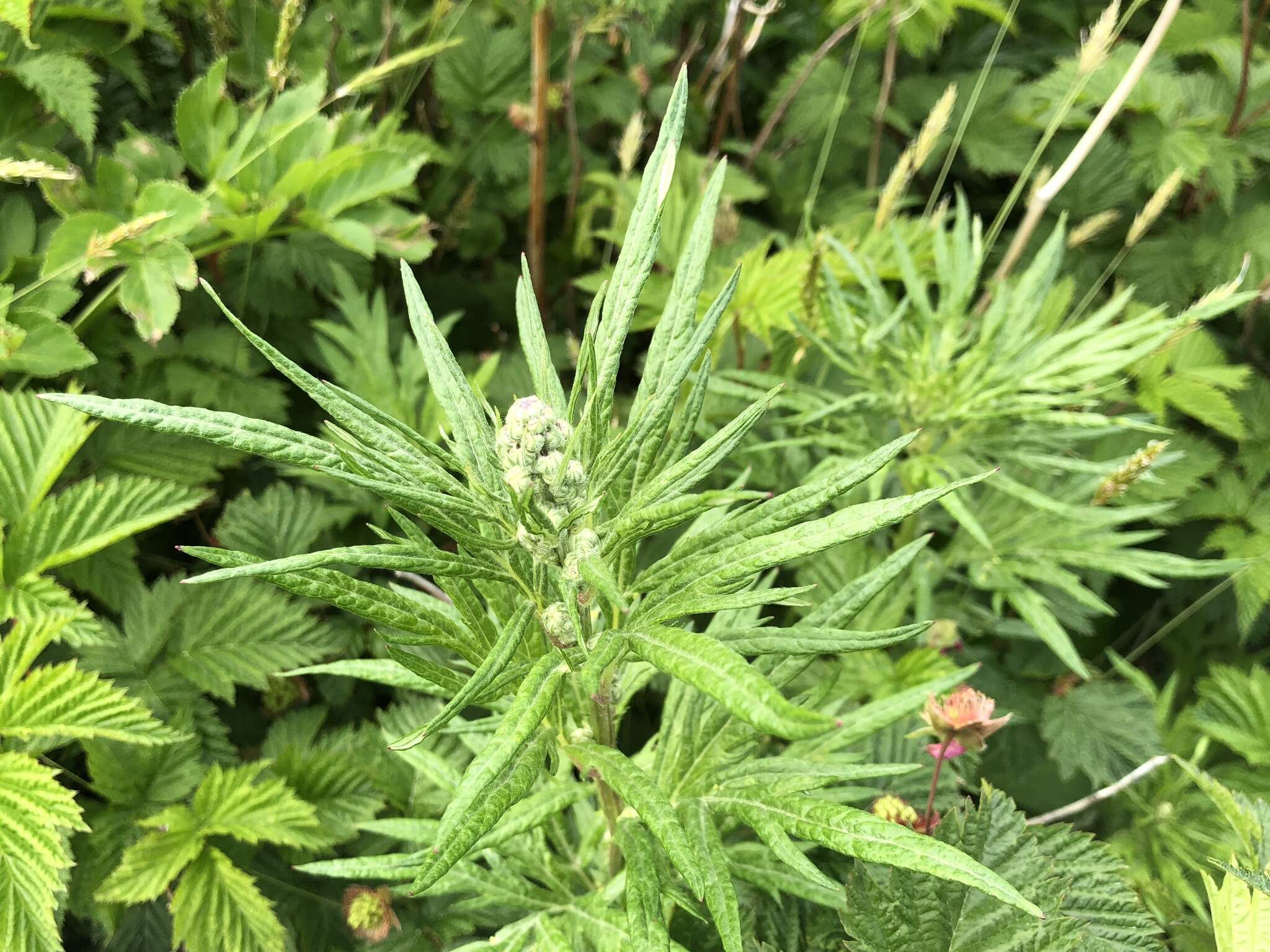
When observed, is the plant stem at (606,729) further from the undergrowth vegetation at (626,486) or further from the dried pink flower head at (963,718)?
the dried pink flower head at (963,718)

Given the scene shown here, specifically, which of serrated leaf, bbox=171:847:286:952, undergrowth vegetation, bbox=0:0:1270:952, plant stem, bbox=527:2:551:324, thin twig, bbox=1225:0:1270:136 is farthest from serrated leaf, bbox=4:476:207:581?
thin twig, bbox=1225:0:1270:136

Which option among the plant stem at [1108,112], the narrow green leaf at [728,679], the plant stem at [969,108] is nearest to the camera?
the narrow green leaf at [728,679]

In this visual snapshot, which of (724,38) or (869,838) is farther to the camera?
(724,38)

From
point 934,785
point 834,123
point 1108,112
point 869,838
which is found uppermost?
point 1108,112

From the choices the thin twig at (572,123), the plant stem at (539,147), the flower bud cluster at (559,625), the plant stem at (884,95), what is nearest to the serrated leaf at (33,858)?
the flower bud cluster at (559,625)

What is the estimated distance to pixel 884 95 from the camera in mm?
2084

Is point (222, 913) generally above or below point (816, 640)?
below

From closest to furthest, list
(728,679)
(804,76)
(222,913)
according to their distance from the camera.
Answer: (728,679) < (222,913) < (804,76)

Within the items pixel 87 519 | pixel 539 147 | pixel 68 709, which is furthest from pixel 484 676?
pixel 539 147

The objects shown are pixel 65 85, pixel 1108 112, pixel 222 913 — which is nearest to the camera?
pixel 222 913

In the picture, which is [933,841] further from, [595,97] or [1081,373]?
[595,97]

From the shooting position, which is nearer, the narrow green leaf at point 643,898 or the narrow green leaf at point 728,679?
the narrow green leaf at point 728,679

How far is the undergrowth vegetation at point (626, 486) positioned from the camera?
0.74m

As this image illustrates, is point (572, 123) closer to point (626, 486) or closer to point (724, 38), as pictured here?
point (724, 38)
